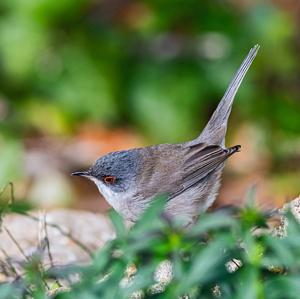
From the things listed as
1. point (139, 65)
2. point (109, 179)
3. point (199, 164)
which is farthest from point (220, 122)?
point (139, 65)

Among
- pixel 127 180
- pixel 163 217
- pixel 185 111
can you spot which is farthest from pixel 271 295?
pixel 185 111

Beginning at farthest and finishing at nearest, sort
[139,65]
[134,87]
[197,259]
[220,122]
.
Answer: [139,65] → [134,87] → [220,122] → [197,259]

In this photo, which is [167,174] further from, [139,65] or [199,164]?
[139,65]

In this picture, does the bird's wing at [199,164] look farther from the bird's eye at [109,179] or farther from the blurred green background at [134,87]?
the blurred green background at [134,87]

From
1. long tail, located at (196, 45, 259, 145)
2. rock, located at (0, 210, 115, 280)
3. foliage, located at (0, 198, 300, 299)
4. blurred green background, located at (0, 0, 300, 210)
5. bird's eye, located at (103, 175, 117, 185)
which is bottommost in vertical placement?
foliage, located at (0, 198, 300, 299)

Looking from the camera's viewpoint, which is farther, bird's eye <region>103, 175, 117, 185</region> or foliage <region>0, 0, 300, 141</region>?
foliage <region>0, 0, 300, 141</region>

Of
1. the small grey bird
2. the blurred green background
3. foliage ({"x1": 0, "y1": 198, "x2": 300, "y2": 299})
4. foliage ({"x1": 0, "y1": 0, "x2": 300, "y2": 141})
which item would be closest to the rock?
the small grey bird

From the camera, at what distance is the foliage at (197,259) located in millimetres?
2908

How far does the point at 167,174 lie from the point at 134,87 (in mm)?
3646

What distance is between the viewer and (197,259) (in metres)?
2.89

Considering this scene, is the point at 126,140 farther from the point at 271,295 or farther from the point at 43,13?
the point at 271,295

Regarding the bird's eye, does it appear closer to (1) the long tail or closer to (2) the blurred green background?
(1) the long tail

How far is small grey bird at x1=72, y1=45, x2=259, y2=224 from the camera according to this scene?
638 cm

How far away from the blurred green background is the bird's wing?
9.67ft
